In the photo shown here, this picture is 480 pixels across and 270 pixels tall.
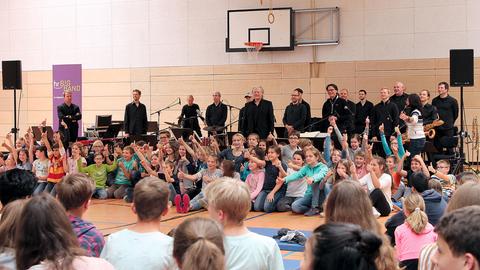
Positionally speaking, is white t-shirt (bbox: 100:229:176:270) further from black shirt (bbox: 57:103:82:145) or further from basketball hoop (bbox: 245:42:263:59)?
basketball hoop (bbox: 245:42:263:59)

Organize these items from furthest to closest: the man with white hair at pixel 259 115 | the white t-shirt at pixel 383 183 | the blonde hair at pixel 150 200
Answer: the man with white hair at pixel 259 115, the white t-shirt at pixel 383 183, the blonde hair at pixel 150 200

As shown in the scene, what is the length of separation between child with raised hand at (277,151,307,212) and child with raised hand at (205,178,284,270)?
24.8ft

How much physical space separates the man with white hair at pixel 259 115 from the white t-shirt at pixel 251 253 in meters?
10.9

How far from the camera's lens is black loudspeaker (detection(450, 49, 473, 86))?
1388 cm

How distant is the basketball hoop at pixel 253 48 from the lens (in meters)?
17.4

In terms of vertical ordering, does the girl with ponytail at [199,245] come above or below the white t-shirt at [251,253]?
above

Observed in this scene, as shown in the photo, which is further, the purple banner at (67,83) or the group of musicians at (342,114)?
the purple banner at (67,83)

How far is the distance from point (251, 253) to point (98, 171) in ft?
33.7

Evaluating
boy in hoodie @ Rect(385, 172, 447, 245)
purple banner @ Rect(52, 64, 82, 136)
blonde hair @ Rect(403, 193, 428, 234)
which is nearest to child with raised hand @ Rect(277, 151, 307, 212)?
boy in hoodie @ Rect(385, 172, 447, 245)

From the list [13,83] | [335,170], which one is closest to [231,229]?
[335,170]

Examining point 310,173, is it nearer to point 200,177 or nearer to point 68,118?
point 200,177

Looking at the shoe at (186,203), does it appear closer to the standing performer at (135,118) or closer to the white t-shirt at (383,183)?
the white t-shirt at (383,183)

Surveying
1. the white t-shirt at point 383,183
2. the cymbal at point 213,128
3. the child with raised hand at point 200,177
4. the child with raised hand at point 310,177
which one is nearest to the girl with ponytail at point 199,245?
the white t-shirt at point 383,183

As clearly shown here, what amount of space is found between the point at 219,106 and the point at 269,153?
5483mm
